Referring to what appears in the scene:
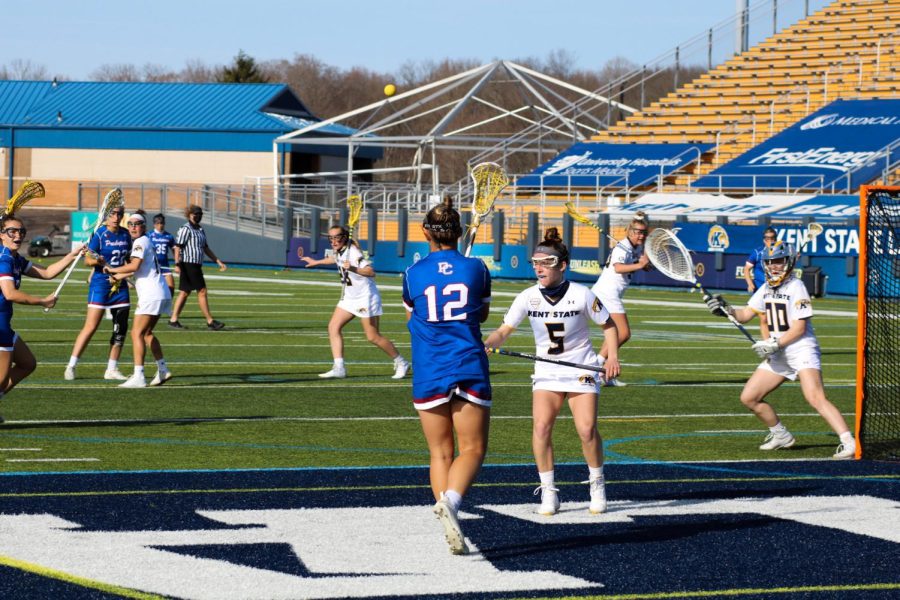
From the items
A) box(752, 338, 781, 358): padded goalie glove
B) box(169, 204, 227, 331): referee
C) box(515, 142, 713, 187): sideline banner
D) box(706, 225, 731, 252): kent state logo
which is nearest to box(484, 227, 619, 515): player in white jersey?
box(752, 338, 781, 358): padded goalie glove

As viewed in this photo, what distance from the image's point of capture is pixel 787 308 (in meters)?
11.7

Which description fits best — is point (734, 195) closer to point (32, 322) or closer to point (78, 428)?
point (32, 322)

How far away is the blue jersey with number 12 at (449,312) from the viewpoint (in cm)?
787

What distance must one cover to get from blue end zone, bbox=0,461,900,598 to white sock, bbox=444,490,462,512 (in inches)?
11.4

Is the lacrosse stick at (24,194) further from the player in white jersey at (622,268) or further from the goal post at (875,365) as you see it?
the goal post at (875,365)

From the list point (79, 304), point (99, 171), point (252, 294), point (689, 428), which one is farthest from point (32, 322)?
point (99, 171)

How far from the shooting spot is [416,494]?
9.79m

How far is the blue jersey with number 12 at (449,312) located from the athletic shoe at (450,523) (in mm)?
650

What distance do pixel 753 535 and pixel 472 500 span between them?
182 centimetres

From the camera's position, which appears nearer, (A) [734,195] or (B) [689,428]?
(B) [689,428]

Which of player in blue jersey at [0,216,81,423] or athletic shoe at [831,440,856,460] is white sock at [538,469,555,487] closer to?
athletic shoe at [831,440,856,460]

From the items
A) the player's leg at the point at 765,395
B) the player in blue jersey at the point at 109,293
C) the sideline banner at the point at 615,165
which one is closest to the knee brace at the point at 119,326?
the player in blue jersey at the point at 109,293

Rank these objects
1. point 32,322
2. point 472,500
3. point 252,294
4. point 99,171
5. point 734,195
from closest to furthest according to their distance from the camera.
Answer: point 472,500 → point 32,322 → point 252,294 → point 734,195 → point 99,171

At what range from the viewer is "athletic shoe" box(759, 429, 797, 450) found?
12266 mm
